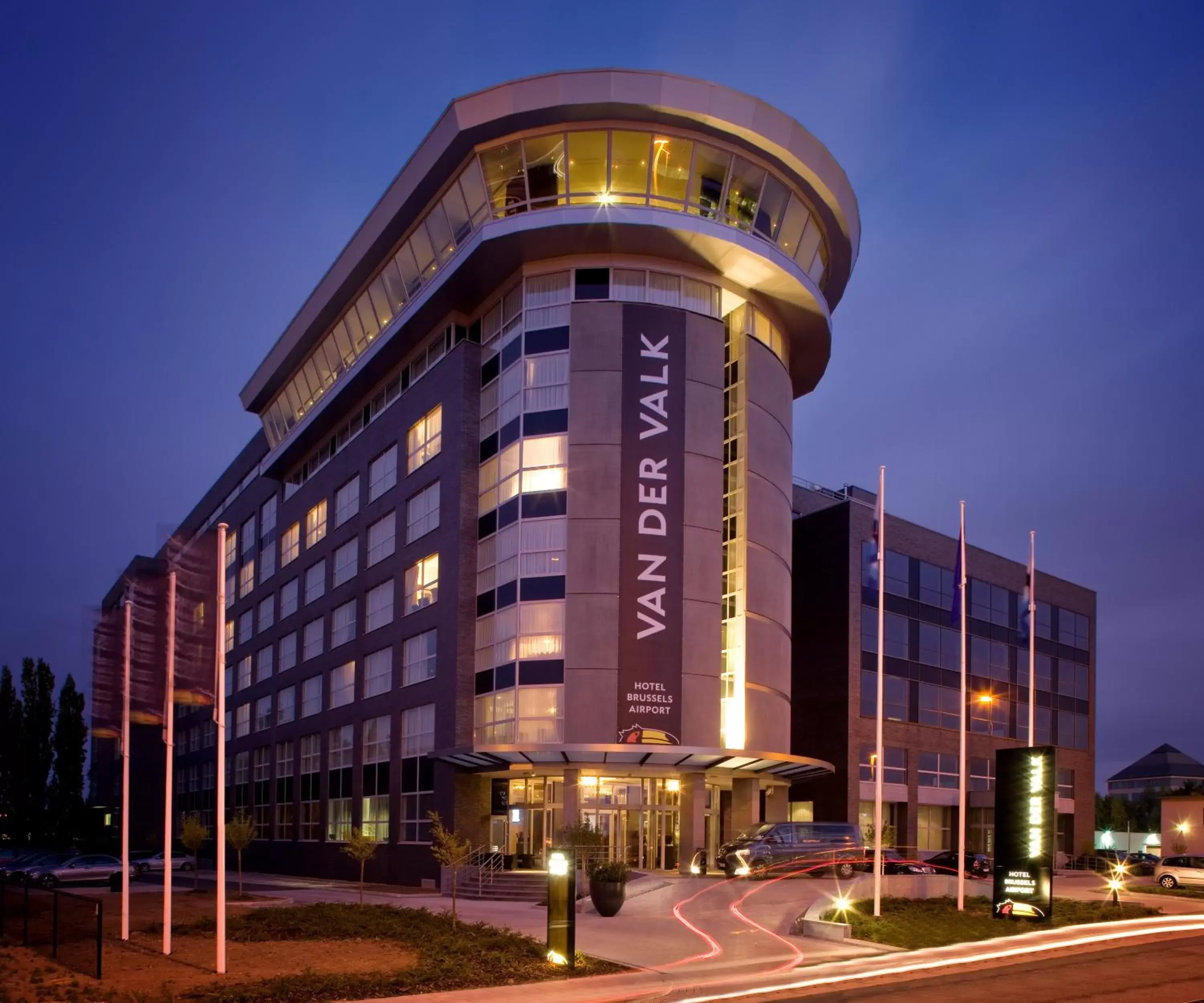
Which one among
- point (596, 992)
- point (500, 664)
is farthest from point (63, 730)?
point (596, 992)

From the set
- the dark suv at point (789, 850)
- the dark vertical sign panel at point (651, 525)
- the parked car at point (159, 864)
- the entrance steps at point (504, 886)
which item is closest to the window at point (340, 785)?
the parked car at point (159, 864)

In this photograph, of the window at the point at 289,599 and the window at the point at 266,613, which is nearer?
the window at the point at 289,599

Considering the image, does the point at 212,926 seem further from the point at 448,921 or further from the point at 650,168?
the point at 650,168

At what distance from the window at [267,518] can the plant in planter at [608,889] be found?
5223cm

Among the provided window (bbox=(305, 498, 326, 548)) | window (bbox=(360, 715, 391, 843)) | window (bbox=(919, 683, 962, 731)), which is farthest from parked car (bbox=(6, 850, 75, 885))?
window (bbox=(919, 683, 962, 731))

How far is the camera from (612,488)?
1826 inches

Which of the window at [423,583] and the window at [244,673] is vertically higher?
the window at [423,583]

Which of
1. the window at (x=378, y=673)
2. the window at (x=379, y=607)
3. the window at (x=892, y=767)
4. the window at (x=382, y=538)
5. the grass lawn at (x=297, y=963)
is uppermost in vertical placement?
the window at (x=382, y=538)

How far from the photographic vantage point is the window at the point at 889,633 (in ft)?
206

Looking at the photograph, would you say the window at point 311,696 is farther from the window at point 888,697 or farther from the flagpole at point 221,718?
the flagpole at point 221,718

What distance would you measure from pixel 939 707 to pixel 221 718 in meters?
53.5

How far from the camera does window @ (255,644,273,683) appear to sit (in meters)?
76.2

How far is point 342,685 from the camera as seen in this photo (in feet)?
206

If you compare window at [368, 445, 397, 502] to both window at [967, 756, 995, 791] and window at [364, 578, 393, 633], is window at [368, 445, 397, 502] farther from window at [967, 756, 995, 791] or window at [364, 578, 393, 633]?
window at [967, 756, 995, 791]
